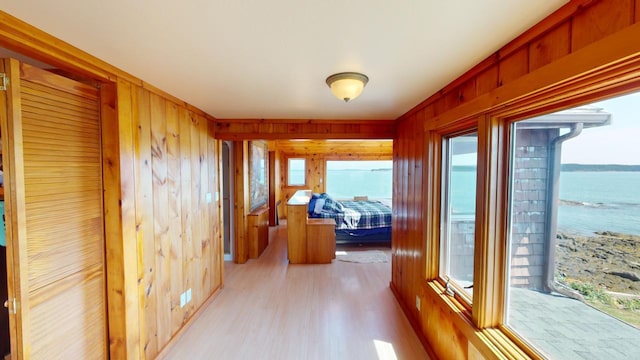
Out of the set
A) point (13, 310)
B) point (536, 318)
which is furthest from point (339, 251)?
point (13, 310)

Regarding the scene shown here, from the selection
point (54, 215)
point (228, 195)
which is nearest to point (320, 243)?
point (228, 195)

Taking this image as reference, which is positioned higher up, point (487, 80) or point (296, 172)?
point (487, 80)

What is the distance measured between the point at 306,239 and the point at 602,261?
3.39 meters

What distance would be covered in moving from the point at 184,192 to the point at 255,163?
7.91 feet

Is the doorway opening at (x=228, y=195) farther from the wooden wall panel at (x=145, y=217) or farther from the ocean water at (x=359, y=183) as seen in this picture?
the ocean water at (x=359, y=183)

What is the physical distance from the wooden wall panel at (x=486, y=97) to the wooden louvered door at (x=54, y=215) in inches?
88.7

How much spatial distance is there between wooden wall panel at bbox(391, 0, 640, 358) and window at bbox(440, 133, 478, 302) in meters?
0.10

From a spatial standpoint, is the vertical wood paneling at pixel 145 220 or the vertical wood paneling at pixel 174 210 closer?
the vertical wood paneling at pixel 145 220

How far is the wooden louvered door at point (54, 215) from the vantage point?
109 centimetres

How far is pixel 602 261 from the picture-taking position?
3.04 ft

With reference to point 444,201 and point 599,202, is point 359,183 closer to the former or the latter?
point 444,201

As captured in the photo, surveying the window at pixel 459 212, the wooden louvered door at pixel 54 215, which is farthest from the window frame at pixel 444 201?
the wooden louvered door at pixel 54 215

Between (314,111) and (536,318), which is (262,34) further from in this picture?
(536,318)

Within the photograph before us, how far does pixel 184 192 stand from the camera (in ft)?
7.47
